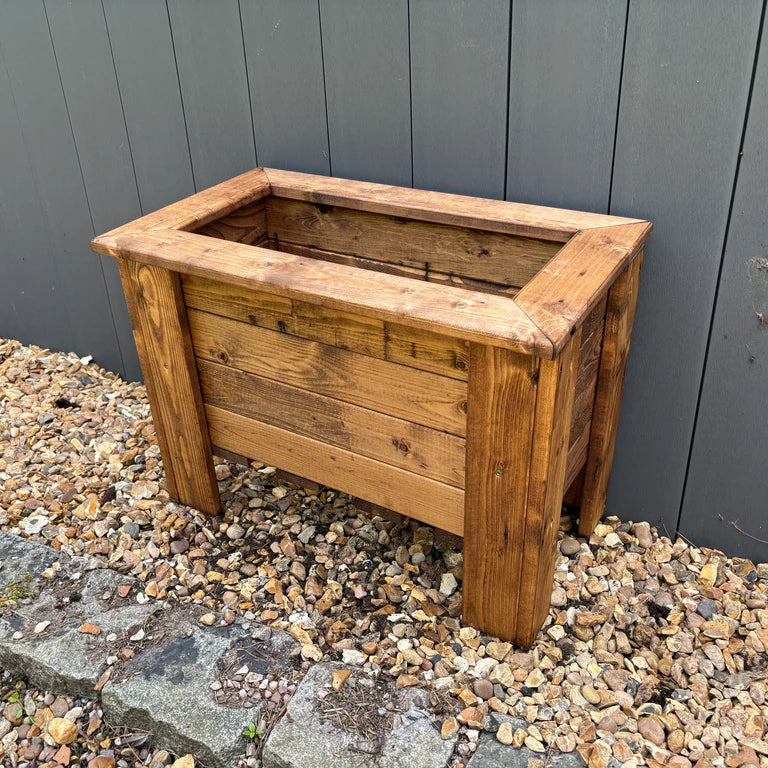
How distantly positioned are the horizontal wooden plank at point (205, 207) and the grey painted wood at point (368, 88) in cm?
23

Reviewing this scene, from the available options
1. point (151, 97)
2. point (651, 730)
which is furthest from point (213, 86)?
point (651, 730)

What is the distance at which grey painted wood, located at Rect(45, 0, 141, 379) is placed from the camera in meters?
2.31

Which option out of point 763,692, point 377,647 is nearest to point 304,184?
point 377,647

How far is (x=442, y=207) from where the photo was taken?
1796 mm

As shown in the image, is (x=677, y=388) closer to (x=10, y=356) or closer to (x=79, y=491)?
(x=79, y=491)

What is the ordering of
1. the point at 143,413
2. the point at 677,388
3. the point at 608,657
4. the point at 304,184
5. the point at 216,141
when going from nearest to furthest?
the point at 608,657 < the point at 677,388 < the point at 304,184 < the point at 216,141 < the point at 143,413

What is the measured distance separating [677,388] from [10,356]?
2.52m

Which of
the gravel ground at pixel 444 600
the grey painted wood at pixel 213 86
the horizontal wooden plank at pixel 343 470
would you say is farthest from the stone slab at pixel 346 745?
the grey painted wood at pixel 213 86

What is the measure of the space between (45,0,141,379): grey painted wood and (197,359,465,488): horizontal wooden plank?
92 cm

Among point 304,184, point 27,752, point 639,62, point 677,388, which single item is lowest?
point 27,752

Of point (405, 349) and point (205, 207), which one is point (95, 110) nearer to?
point (205, 207)

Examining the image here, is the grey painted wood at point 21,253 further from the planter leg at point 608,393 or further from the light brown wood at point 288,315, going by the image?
the planter leg at point 608,393

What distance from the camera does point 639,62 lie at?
5.22 feet

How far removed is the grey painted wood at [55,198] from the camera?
2447 mm
